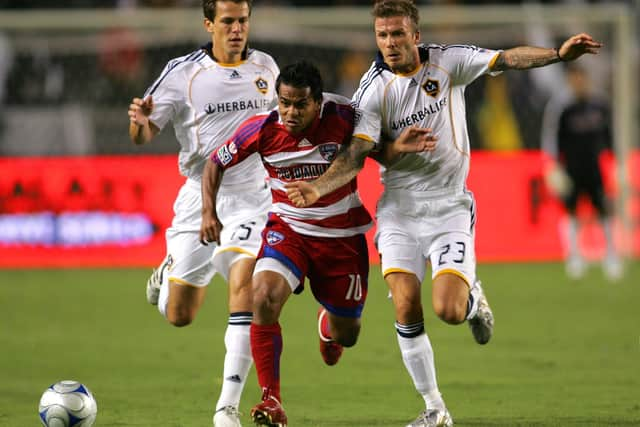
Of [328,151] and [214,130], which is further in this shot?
[214,130]

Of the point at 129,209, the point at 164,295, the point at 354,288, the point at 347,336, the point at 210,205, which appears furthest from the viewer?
the point at 129,209

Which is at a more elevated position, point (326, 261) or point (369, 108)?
point (369, 108)

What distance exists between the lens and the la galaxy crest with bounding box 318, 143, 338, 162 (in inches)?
262

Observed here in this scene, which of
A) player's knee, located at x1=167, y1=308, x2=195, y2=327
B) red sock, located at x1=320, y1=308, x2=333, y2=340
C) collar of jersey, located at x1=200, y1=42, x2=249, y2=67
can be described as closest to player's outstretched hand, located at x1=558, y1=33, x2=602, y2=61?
collar of jersey, located at x1=200, y1=42, x2=249, y2=67

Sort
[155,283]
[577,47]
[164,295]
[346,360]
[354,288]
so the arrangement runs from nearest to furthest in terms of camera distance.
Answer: [577,47], [354,288], [164,295], [155,283], [346,360]

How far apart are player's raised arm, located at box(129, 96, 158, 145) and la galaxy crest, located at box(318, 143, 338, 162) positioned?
1.23 meters

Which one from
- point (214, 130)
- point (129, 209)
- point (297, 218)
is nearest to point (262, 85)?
point (214, 130)

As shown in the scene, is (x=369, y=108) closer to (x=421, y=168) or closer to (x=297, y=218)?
(x=421, y=168)

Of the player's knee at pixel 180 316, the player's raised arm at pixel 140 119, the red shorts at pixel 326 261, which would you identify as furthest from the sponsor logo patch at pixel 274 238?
the player's knee at pixel 180 316

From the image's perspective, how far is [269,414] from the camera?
6145 millimetres

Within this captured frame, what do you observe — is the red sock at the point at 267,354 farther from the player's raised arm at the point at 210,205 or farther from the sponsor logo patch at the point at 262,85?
the sponsor logo patch at the point at 262,85

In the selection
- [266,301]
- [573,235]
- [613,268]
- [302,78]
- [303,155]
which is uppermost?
[302,78]

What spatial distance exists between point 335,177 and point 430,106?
785mm

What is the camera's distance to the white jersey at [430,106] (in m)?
6.85
